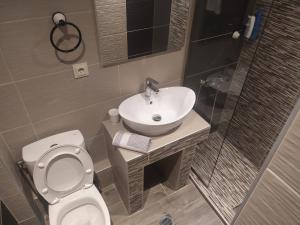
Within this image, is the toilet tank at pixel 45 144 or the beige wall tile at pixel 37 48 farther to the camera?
the toilet tank at pixel 45 144

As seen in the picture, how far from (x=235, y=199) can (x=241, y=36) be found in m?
1.44

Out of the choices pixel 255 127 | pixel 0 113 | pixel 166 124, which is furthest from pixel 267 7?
pixel 0 113

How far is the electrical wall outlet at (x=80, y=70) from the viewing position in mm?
1397

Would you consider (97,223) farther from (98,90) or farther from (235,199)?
(235,199)

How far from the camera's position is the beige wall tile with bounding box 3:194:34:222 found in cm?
145

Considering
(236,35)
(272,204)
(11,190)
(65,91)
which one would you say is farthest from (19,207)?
(236,35)

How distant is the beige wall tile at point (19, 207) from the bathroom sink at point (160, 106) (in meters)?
0.84

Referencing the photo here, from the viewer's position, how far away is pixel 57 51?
1.29 m

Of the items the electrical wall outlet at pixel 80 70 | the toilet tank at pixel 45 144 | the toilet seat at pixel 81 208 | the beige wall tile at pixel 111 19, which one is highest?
the beige wall tile at pixel 111 19

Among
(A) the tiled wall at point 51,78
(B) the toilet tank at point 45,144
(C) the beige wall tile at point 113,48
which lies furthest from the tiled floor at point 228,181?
(C) the beige wall tile at point 113,48

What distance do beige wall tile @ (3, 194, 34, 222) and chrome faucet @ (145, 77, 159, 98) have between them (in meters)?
1.08

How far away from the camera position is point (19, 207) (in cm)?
151

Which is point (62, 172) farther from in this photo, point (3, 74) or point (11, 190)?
point (3, 74)

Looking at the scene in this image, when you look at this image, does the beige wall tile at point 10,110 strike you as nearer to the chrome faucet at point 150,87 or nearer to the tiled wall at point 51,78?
the tiled wall at point 51,78
